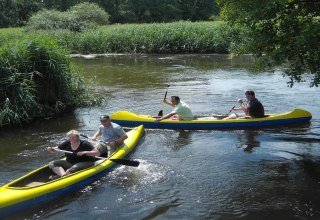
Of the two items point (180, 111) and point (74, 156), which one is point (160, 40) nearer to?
point (180, 111)

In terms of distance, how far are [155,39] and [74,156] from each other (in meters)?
22.7

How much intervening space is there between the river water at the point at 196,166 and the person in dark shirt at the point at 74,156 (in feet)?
1.51

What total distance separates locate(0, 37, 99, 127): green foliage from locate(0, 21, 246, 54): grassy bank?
50.3ft

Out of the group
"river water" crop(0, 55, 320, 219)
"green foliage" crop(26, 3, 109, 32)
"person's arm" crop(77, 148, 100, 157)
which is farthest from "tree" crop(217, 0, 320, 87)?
"green foliage" crop(26, 3, 109, 32)

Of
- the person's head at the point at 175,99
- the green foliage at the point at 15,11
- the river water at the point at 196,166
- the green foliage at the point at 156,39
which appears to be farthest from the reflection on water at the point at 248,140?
the green foliage at the point at 15,11

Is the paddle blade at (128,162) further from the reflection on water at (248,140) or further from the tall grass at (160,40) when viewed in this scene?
the tall grass at (160,40)

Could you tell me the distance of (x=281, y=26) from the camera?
8.01 meters

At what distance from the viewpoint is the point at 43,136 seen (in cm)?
1139

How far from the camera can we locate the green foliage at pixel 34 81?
1197cm

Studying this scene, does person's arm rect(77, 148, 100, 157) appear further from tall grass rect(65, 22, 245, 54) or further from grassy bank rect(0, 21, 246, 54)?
grassy bank rect(0, 21, 246, 54)

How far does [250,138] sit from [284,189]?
3196 mm

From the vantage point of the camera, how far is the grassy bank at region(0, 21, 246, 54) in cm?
2892

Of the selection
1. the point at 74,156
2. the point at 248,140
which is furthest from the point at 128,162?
the point at 248,140

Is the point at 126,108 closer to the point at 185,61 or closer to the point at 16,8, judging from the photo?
the point at 185,61
